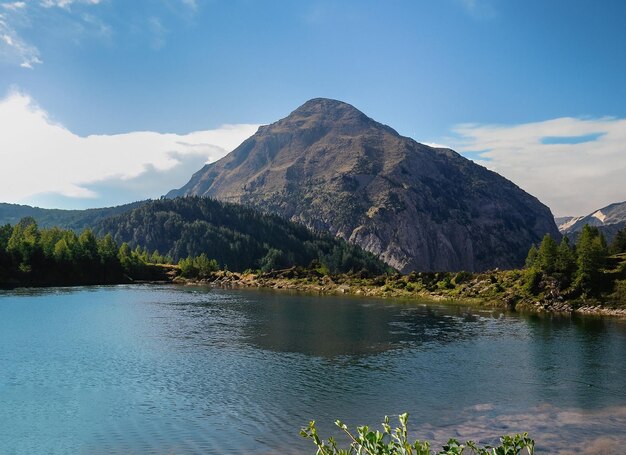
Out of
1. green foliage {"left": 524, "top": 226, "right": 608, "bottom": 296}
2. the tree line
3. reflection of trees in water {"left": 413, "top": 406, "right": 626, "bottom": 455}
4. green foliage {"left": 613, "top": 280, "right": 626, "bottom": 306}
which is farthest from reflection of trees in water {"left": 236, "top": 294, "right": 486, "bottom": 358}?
green foliage {"left": 613, "top": 280, "right": 626, "bottom": 306}

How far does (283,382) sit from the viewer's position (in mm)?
48906

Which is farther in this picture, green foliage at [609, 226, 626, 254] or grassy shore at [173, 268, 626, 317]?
green foliage at [609, 226, 626, 254]

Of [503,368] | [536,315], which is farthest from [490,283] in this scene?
[503,368]

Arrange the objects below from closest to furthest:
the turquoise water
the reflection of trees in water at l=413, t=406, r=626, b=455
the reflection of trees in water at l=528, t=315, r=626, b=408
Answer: the reflection of trees in water at l=413, t=406, r=626, b=455 < the turquoise water < the reflection of trees in water at l=528, t=315, r=626, b=408


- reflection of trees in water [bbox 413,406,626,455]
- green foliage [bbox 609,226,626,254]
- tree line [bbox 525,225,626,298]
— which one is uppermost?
green foliage [bbox 609,226,626,254]

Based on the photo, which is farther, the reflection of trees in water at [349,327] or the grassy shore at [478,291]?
the grassy shore at [478,291]

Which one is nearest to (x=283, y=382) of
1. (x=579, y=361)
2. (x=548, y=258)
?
(x=579, y=361)

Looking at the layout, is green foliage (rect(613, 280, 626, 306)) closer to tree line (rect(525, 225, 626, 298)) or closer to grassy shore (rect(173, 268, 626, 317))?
tree line (rect(525, 225, 626, 298))

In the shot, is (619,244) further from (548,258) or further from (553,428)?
(553,428)

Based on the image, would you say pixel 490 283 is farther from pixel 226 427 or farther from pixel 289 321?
pixel 226 427

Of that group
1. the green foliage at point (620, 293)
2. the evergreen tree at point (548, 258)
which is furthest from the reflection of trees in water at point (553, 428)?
the evergreen tree at point (548, 258)

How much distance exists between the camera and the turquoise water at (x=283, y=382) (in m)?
34.6

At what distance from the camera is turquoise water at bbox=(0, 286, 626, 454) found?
34.6 m

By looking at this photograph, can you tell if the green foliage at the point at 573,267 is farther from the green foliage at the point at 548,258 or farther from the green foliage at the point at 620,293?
the green foliage at the point at 620,293
